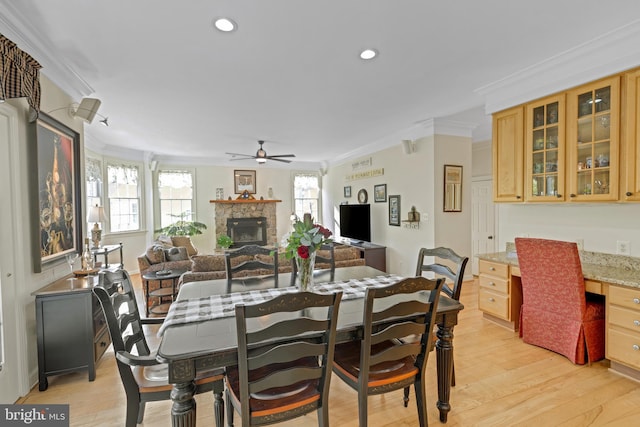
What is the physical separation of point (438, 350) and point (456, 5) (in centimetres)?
231

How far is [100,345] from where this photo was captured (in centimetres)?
275

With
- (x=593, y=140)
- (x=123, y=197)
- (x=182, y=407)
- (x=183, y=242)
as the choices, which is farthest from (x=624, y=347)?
(x=123, y=197)

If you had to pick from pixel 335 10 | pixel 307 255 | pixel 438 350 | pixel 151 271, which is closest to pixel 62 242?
pixel 151 271

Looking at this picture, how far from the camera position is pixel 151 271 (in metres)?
4.41

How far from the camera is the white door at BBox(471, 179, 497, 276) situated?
5.58m

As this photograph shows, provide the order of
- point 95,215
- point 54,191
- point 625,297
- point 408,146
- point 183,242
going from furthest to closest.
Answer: point 183,242 → point 408,146 → point 95,215 → point 54,191 → point 625,297

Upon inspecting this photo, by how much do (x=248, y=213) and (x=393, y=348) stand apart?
7105 millimetres

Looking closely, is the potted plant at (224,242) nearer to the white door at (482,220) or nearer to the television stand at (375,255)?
the television stand at (375,255)

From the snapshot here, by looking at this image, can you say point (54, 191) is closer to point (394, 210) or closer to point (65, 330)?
point (65, 330)

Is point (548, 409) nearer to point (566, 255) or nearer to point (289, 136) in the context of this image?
point (566, 255)

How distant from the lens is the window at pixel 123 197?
6.49m

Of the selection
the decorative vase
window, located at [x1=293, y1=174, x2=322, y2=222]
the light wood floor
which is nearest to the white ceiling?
the decorative vase

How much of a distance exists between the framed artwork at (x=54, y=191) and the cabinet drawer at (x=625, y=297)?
4718mm

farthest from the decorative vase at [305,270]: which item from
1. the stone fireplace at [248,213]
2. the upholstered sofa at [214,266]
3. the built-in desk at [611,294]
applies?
the stone fireplace at [248,213]
